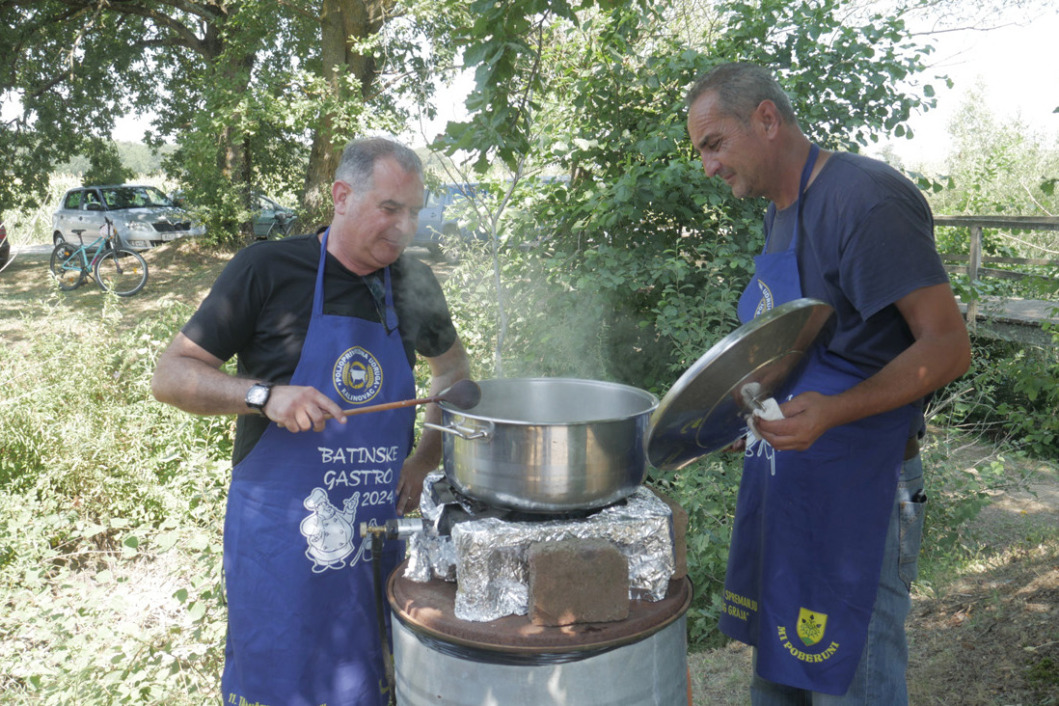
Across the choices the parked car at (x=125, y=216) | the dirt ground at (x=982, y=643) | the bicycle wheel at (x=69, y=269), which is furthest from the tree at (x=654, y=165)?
the parked car at (x=125, y=216)

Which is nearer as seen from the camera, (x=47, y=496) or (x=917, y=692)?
(x=917, y=692)

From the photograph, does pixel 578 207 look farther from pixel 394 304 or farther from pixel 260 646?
pixel 260 646

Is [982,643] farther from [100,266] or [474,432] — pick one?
[100,266]

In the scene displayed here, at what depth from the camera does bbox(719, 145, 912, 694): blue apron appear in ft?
6.55

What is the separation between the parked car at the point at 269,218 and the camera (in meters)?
15.3

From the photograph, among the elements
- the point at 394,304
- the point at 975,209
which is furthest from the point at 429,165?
the point at 975,209

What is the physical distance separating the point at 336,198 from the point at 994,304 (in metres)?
8.37

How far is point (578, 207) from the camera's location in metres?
5.55

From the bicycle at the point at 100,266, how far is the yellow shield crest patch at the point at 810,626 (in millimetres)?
12713

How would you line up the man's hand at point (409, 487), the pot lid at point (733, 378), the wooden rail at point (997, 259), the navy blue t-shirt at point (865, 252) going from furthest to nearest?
the wooden rail at point (997, 259) → the man's hand at point (409, 487) → the navy blue t-shirt at point (865, 252) → the pot lid at point (733, 378)

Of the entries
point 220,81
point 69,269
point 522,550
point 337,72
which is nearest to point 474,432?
point 522,550

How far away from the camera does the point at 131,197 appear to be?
643 inches

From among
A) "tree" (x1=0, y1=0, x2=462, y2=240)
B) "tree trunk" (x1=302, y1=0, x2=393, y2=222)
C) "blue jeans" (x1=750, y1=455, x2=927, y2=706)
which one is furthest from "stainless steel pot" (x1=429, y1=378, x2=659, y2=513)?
"tree trunk" (x1=302, y1=0, x2=393, y2=222)

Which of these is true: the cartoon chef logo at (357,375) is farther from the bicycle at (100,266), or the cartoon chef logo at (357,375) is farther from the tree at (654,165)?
the bicycle at (100,266)
